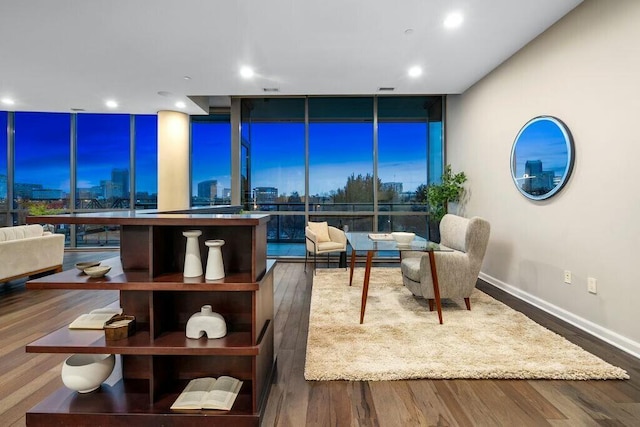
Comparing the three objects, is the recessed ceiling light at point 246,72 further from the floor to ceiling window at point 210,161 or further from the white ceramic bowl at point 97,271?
the white ceramic bowl at point 97,271

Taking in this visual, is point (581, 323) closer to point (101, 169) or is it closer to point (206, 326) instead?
point (206, 326)

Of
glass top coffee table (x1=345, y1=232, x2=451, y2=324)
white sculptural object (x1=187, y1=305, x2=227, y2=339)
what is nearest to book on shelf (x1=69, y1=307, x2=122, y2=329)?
white sculptural object (x1=187, y1=305, x2=227, y2=339)

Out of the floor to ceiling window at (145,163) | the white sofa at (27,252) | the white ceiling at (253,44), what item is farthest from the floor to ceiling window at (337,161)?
the white sofa at (27,252)

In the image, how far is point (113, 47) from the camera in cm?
342

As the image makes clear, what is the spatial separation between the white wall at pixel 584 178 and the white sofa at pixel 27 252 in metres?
6.05

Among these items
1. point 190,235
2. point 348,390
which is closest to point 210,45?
point 190,235

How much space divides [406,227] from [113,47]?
5.04 meters


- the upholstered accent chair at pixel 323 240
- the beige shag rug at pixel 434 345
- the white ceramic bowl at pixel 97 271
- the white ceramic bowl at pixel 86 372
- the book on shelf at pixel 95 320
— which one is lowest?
the beige shag rug at pixel 434 345

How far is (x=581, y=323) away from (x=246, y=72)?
15.0 ft

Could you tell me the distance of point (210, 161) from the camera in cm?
690

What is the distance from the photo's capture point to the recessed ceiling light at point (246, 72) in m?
4.03

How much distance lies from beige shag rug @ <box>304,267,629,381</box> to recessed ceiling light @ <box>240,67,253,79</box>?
9.91 feet

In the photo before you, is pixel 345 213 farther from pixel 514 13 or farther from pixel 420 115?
pixel 514 13

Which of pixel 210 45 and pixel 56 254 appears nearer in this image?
pixel 210 45
